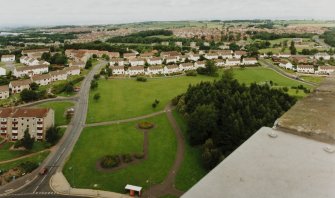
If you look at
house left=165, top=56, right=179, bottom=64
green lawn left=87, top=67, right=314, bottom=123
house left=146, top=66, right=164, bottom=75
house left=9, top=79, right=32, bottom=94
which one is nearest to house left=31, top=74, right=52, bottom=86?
house left=9, top=79, right=32, bottom=94

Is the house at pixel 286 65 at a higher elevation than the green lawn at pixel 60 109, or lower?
higher

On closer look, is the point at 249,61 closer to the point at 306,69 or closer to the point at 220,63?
the point at 220,63

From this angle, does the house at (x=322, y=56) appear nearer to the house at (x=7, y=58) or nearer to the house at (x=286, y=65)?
the house at (x=286, y=65)

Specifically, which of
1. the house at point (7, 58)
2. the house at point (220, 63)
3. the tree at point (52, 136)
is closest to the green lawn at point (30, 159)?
the tree at point (52, 136)

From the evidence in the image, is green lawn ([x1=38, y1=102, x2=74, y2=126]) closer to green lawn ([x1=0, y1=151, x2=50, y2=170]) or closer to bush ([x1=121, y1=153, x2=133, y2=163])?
green lawn ([x1=0, y1=151, x2=50, y2=170])

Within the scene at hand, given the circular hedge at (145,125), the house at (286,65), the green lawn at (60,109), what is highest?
the house at (286,65)

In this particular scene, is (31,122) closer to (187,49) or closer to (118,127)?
(118,127)
